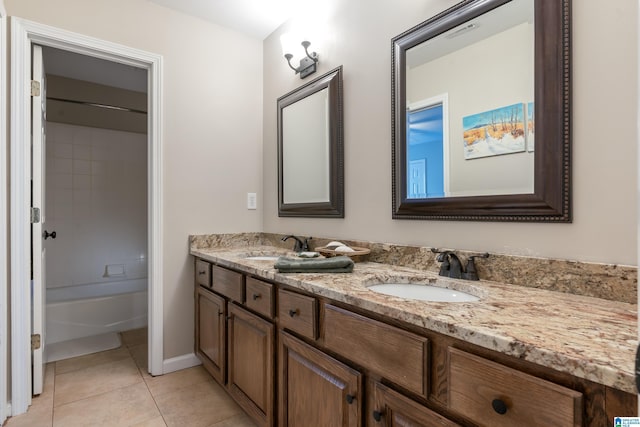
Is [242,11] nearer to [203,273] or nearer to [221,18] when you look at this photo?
[221,18]

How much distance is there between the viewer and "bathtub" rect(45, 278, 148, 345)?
2631 millimetres

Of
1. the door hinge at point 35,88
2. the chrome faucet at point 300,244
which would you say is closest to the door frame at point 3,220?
the door hinge at point 35,88

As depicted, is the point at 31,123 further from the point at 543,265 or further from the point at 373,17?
the point at 543,265

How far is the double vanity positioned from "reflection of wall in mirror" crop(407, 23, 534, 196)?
0.37 meters

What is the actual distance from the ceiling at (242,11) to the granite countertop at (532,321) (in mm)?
1881

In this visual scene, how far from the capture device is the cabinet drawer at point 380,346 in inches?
32.1

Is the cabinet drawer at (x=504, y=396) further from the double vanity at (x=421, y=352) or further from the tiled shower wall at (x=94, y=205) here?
the tiled shower wall at (x=94, y=205)

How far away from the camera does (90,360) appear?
2.37 meters

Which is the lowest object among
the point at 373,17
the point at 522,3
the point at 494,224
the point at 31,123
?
the point at 494,224

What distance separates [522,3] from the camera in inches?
44.9

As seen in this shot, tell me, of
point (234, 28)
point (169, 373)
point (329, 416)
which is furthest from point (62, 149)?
point (329, 416)

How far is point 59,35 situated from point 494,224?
2429 millimetres

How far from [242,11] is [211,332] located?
2.10 meters

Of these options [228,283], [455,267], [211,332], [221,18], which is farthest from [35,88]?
[455,267]
